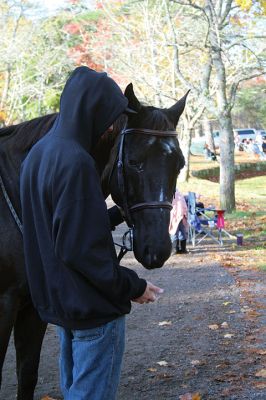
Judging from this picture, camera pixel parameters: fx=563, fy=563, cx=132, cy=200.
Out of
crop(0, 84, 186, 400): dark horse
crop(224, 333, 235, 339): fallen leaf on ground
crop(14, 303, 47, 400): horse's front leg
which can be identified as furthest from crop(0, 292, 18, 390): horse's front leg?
crop(224, 333, 235, 339): fallen leaf on ground

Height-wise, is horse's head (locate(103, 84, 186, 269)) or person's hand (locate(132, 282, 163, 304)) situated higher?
horse's head (locate(103, 84, 186, 269))

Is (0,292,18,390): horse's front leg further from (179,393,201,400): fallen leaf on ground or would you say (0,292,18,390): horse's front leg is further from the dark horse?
(179,393,201,400): fallen leaf on ground

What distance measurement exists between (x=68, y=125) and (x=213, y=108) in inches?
496

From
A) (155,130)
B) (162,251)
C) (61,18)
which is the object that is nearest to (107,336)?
(162,251)

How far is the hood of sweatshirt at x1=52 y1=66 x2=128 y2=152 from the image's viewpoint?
7.63ft

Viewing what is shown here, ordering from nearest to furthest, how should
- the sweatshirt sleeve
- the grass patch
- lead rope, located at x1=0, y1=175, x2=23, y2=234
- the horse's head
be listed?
the sweatshirt sleeve, the horse's head, lead rope, located at x1=0, y1=175, x2=23, y2=234, the grass patch

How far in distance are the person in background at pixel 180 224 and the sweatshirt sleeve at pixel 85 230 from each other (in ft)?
26.9

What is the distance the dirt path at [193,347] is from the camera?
448 cm

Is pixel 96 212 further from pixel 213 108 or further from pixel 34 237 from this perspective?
pixel 213 108

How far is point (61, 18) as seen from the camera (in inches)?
1136

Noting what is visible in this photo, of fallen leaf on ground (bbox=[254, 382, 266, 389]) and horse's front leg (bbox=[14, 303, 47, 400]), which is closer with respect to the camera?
horse's front leg (bbox=[14, 303, 47, 400])

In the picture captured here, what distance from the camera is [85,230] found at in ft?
7.08

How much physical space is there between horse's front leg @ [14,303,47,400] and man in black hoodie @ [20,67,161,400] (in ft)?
2.84

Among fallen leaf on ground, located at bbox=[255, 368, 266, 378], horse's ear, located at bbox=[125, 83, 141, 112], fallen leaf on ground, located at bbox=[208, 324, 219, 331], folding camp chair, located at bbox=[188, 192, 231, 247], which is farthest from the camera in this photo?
folding camp chair, located at bbox=[188, 192, 231, 247]
